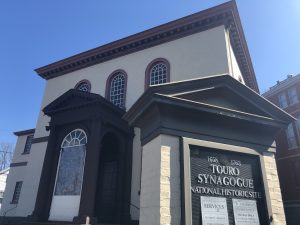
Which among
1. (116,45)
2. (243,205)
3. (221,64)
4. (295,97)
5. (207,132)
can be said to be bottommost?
(243,205)

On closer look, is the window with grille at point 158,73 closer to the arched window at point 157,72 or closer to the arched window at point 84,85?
the arched window at point 157,72

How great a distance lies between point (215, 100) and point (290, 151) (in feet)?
78.6

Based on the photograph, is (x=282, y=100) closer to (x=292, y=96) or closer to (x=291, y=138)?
(x=292, y=96)

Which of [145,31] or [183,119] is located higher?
[145,31]

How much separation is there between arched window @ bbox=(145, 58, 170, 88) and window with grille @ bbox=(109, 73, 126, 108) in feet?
6.00

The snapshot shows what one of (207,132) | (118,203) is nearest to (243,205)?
(207,132)

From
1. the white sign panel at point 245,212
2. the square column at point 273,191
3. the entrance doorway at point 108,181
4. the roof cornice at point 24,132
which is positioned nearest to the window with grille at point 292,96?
the entrance doorway at point 108,181

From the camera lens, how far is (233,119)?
6535mm

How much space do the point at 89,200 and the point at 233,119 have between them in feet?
22.6

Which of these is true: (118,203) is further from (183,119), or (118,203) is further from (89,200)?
(183,119)

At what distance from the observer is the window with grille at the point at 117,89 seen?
16.2 m

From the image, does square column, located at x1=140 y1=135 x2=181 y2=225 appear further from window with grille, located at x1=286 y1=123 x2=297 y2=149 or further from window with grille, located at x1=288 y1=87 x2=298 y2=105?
window with grille, located at x1=288 y1=87 x2=298 y2=105

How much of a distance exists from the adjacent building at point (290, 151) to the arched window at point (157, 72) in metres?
15.4

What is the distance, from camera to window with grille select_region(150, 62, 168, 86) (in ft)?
49.7
